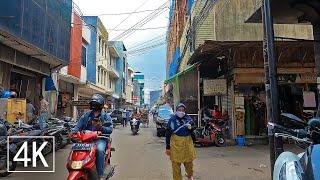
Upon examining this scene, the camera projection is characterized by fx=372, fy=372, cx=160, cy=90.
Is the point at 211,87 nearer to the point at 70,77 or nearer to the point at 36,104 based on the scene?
the point at 36,104

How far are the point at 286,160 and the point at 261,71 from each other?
1217cm

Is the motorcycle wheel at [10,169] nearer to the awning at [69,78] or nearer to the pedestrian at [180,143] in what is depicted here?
the pedestrian at [180,143]

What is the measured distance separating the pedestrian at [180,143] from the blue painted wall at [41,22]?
6.88 m

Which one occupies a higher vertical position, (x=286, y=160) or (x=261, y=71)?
(x=261, y=71)

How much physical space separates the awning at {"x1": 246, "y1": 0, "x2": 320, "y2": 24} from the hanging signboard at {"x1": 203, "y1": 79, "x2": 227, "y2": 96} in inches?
249

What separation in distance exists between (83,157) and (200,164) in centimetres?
518

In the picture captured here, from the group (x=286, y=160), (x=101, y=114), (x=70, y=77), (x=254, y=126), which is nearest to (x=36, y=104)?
(x=70, y=77)

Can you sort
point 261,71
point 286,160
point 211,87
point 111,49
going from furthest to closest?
point 111,49, point 211,87, point 261,71, point 286,160

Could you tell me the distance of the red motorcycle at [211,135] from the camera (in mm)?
14297

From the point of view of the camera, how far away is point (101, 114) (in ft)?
20.9

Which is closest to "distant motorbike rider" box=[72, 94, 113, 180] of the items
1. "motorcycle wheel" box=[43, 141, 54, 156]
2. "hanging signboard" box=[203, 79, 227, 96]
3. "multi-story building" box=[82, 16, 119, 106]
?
"motorcycle wheel" box=[43, 141, 54, 156]

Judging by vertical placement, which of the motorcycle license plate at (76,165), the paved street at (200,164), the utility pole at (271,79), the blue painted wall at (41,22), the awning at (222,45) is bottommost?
the paved street at (200,164)

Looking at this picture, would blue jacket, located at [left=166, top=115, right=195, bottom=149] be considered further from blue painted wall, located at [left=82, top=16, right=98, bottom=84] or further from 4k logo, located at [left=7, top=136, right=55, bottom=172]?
blue painted wall, located at [left=82, top=16, right=98, bottom=84]

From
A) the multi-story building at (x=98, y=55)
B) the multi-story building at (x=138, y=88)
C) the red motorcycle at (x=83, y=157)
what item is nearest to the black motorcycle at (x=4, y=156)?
the red motorcycle at (x=83, y=157)
